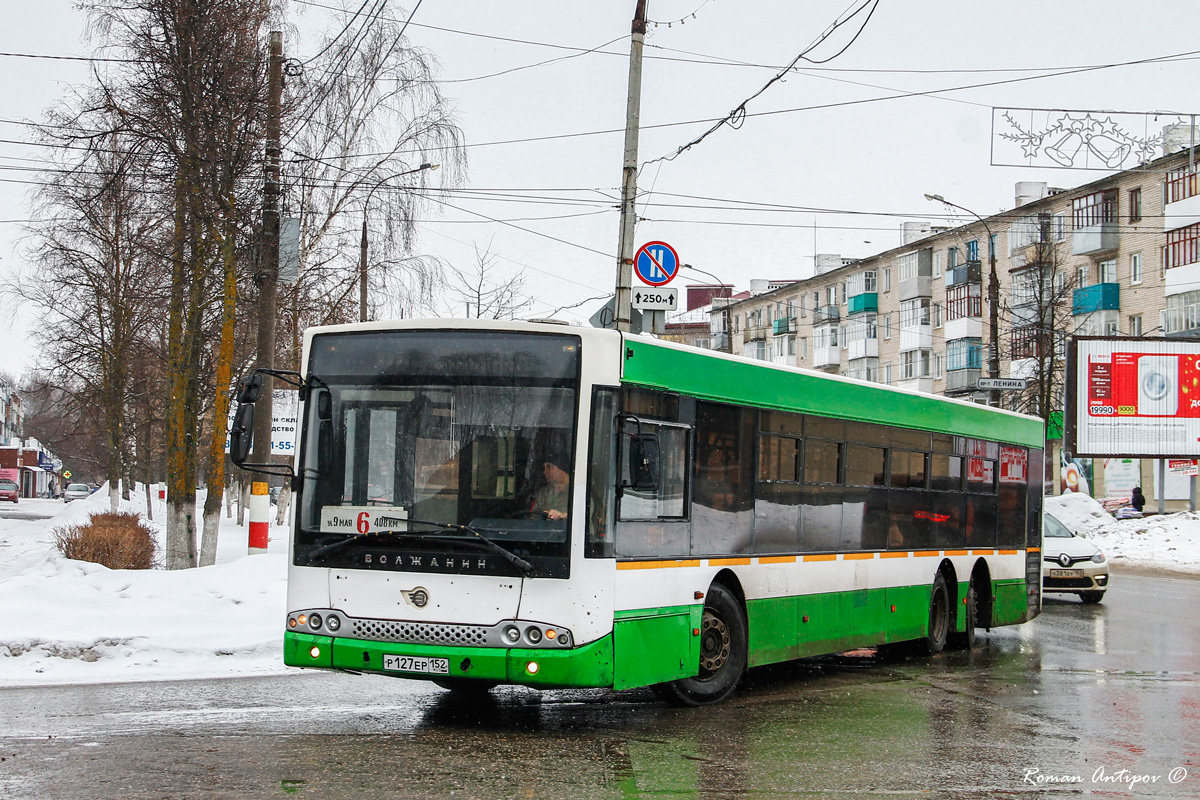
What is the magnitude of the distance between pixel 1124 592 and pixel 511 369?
19.6 m

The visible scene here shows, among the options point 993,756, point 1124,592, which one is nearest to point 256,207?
point 993,756

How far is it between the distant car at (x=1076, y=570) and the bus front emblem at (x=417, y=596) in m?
15.4

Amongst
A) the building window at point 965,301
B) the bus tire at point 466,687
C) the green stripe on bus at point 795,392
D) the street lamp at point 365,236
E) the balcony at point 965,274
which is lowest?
the bus tire at point 466,687

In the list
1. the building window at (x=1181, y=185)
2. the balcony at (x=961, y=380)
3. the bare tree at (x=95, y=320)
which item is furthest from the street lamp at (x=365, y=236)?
the balcony at (x=961, y=380)

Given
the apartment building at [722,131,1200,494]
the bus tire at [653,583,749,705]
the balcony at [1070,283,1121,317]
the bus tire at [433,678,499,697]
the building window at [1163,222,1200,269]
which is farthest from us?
the balcony at [1070,283,1121,317]

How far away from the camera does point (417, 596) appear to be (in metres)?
8.63

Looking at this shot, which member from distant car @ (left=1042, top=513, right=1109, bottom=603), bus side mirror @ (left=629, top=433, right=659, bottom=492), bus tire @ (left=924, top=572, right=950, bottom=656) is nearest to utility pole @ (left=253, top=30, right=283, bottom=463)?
bus tire @ (left=924, top=572, right=950, bottom=656)

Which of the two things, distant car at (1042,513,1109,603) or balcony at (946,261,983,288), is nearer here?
distant car at (1042,513,1109,603)

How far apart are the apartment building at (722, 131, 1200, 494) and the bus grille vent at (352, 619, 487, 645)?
3158 centimetres

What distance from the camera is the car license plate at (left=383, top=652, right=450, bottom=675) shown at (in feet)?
27.9

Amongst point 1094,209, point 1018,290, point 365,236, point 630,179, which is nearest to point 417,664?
point 630,179

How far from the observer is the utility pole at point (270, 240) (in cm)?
1912

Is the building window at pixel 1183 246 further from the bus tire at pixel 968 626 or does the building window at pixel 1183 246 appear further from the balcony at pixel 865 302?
the bus tire at pixel 968 626

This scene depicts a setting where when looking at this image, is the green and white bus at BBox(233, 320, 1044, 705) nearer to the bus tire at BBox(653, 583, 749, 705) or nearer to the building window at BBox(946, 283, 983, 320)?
the bus tire at BBox(653, 583, 749, 705)
